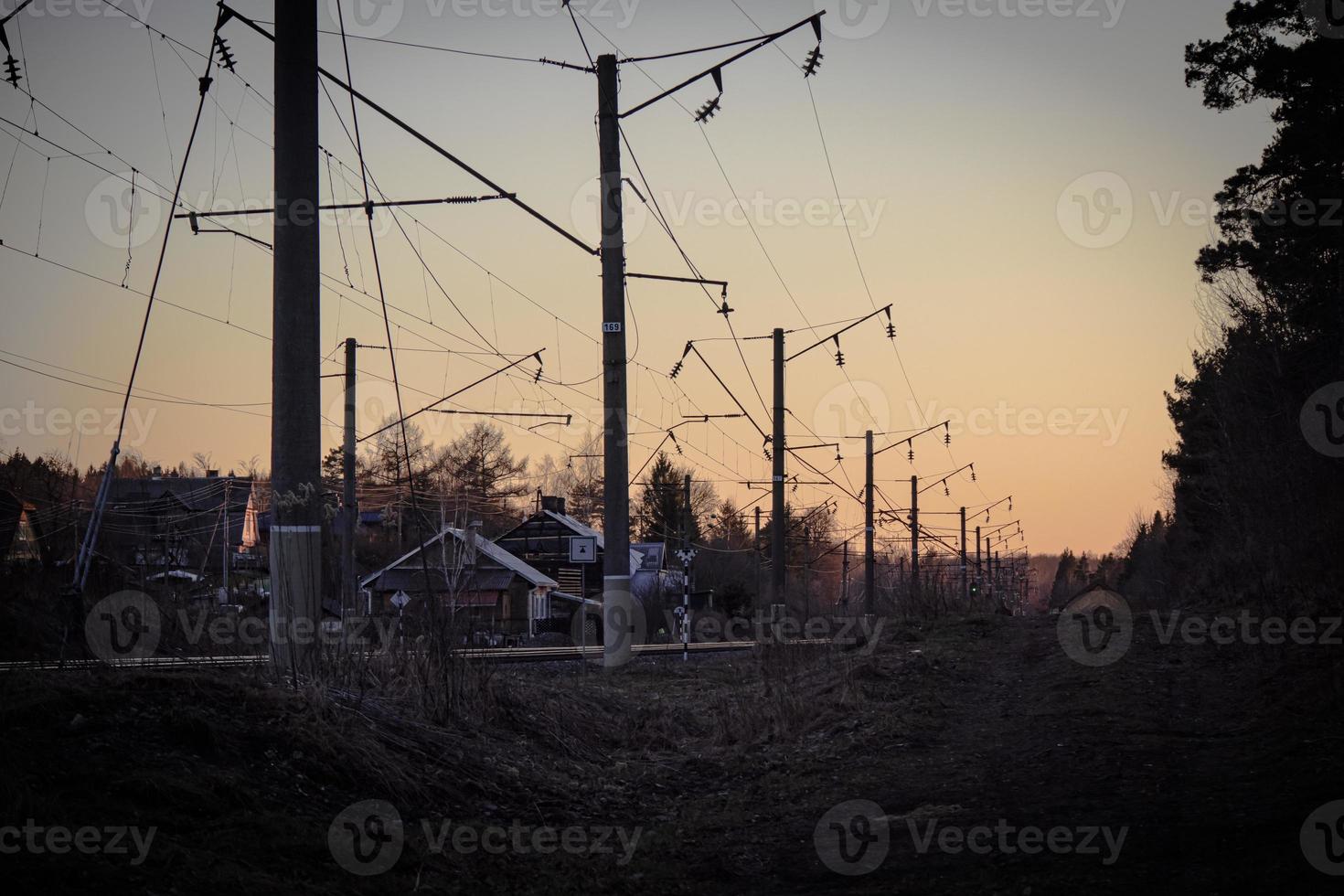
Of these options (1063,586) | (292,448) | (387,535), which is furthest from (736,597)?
(292,448)

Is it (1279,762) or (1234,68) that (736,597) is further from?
(1279,762)

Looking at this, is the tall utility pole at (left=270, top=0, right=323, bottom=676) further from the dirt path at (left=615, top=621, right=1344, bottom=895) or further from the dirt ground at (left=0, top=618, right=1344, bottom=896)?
the dirt path at (left=615, top=621, right=1344, bottom=895)

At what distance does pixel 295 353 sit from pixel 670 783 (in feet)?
16.2

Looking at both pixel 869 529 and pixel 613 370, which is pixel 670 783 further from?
pixel 869 529

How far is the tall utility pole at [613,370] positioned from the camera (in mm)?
17109

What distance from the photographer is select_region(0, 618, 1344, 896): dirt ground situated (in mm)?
5797

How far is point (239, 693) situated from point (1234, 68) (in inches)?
814

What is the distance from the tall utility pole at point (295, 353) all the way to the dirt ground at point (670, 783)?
955 mm

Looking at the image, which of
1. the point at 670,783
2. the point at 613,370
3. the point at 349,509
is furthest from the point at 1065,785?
the point at 349,509

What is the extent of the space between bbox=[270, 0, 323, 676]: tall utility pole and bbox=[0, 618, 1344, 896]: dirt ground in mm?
955

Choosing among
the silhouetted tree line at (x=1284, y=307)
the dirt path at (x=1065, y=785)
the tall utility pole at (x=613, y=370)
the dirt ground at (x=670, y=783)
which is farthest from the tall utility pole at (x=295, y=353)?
the silhouetted tree line at (x=1284, y=307)

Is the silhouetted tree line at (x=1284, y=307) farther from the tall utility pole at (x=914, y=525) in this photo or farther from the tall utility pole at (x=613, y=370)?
the tall utility pole at (x=914, y=525)

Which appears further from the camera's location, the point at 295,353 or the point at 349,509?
the point at 349,509

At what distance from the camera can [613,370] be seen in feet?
57.5
